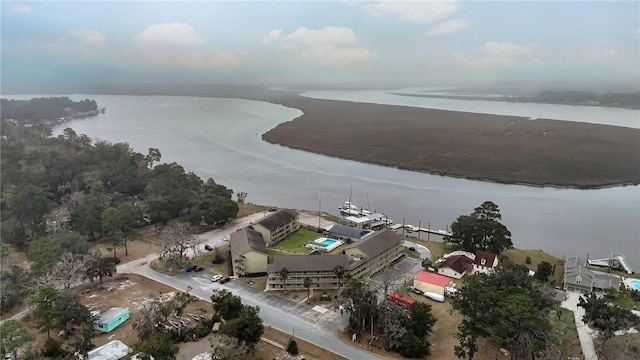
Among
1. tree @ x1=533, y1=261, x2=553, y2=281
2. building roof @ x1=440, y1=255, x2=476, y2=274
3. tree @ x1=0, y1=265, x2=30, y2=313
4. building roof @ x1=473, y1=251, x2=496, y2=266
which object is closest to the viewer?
tree @ x1=0, y1=265, x2=30, y2=313

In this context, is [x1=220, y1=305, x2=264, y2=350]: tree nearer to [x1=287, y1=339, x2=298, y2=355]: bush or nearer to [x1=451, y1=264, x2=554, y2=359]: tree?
[x1=287, y1=339, x2=298, y2=355]: bush

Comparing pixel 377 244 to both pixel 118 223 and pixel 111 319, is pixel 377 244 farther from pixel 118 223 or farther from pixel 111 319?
pixel 118 223

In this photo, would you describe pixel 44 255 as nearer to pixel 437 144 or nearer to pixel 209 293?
pixel 209 293

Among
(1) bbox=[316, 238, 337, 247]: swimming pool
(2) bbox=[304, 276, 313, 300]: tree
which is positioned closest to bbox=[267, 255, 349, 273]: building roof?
(2) bbox=[304, 276, 313, 300]: tree

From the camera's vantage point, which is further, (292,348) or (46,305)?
(46,305)

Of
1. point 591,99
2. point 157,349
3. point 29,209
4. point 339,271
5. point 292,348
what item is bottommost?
point 292,348

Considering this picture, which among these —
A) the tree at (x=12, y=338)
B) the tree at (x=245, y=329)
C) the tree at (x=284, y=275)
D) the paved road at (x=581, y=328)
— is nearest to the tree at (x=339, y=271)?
the tree at (x=284, y=275)

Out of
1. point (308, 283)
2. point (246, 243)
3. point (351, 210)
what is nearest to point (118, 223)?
point (246, 243)
